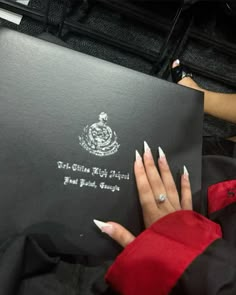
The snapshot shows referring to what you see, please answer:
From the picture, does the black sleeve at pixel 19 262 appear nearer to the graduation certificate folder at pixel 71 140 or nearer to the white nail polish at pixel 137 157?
the graduation certificate folder at pixel 71 140

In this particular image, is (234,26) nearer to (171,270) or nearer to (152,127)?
(152,127)

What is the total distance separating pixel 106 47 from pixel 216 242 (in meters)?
0.80

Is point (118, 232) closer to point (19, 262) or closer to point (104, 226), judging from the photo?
point (104, 226)

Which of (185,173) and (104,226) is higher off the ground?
(185,173)

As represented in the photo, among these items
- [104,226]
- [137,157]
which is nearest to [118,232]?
[104,226]

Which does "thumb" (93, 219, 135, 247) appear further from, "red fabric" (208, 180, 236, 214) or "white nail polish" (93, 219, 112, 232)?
"red fabric" (208, 180, 236, 214)

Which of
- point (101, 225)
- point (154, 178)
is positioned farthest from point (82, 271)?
point (154, 178)

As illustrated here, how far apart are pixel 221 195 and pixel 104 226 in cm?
21

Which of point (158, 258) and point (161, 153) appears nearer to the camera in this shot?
point (158, 258)

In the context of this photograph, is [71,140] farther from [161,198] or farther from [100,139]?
[161,198]

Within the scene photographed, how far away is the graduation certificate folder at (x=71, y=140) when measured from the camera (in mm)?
511

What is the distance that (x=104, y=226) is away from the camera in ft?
1.75

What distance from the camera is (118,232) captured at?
529 mm

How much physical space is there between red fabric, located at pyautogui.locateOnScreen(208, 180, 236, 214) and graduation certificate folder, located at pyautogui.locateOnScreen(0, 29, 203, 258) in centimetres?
8
